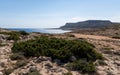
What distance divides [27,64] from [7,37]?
10.1 metres

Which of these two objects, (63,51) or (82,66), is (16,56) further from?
(82,66)

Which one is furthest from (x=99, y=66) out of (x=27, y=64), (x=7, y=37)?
(x=7, y=37)

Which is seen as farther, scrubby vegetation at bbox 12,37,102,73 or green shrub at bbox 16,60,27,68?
scrubby vegetation at bbox 12,37,102,73

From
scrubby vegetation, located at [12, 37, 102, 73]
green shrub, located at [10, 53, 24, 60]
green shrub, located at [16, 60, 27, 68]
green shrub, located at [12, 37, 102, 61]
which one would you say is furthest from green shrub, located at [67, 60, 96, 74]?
green shrub, located at [10, 53, 24, 60]

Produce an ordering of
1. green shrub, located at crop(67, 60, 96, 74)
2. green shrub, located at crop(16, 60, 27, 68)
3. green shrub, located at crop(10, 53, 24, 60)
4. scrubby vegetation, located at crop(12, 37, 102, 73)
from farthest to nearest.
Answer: green shrub, located at crop(10, 53, 24, 60)
scrubby vegetation, located at crop(12, 37, 102, 73)
green shrub, located at crop(16, 60, 27, 68)
green shrub, located at crop(67, 60, 96, 74)

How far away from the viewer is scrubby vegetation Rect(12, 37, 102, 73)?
13713 millimetres

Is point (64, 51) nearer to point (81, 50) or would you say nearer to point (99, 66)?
point (81, 50)

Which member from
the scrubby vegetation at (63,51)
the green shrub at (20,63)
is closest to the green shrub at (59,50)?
the scrubby vegetation at (63,51)

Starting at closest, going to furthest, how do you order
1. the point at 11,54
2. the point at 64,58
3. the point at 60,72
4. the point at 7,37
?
1. the point at 60,72
2. the point at 64,58
3. the point at 11,54
4. the point at 7,37

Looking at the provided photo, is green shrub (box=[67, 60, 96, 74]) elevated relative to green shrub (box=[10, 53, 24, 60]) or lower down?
lower down

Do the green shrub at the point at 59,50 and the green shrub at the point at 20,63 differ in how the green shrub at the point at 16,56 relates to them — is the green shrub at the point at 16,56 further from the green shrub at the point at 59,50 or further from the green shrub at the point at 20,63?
the green shrub at the point at 20,63

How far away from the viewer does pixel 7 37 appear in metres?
23.1

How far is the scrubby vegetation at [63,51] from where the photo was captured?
13.7m

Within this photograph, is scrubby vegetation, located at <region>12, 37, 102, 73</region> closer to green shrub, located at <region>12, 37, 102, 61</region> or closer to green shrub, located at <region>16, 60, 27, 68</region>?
green shrub, located at <region>12, 37, 102, 61</region>
